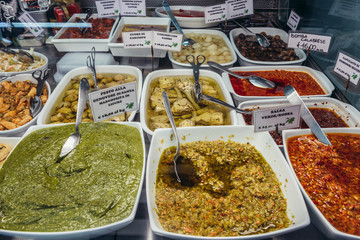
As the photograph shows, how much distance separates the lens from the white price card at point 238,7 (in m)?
3.11

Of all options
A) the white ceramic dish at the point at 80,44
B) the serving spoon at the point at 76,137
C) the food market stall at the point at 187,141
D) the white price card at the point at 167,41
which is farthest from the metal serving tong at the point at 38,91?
the white price card at the point at 167,41

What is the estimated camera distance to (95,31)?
10.1 ft

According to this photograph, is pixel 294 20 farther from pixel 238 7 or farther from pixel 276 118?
pixel 276 118

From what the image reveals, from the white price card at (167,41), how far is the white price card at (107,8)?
3.05 ft

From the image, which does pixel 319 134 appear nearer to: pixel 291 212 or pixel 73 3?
pixel 291 212

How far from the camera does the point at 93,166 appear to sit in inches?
66.0

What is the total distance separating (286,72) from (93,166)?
217cm

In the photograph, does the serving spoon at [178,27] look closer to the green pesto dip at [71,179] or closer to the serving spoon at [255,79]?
the serving spoon at [255,79]

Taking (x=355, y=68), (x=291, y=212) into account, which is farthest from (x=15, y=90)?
(x=355, y=68)

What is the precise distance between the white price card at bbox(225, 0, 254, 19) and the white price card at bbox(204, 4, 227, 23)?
0.06 m

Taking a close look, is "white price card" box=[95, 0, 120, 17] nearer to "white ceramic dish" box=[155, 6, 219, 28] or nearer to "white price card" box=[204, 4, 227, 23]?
"white ceramic dish" box=[155, 6, 219, 28]

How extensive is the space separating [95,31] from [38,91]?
3.61ft

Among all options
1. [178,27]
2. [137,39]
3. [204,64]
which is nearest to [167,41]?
[137,39]

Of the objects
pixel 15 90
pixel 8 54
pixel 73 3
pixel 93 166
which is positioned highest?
pixel 73 3
